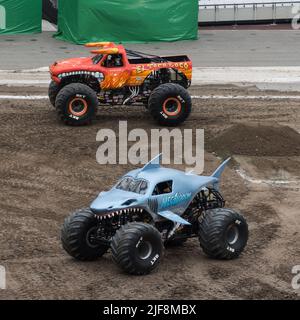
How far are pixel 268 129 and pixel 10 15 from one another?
16.8 metres

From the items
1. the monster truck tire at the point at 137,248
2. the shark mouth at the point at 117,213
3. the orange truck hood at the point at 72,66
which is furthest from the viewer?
the orange truck hood at the point at 72,66

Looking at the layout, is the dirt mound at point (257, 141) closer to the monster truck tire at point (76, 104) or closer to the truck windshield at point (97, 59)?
the monster truck tire at point (76, 104)

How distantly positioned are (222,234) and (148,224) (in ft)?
3.64

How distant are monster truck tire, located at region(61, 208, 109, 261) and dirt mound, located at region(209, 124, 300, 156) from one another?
7.04 meters

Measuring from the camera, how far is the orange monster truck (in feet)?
65.2

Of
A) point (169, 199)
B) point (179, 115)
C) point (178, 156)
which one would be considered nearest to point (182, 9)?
point (179, 115)

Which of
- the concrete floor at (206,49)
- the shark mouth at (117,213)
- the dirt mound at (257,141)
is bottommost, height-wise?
the concrete floor at (206,49)

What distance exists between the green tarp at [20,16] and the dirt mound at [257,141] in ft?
52.2

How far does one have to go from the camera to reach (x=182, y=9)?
31.5 m

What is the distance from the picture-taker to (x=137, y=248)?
10938 millimetres

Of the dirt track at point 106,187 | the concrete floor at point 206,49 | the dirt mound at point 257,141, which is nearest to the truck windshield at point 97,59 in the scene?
the dirt track at point 106,187

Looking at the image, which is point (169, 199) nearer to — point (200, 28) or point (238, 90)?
point (238, 90)

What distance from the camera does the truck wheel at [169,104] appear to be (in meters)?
20.0

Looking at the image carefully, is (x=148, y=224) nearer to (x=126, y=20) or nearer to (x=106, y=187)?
(x=106, y=187)
